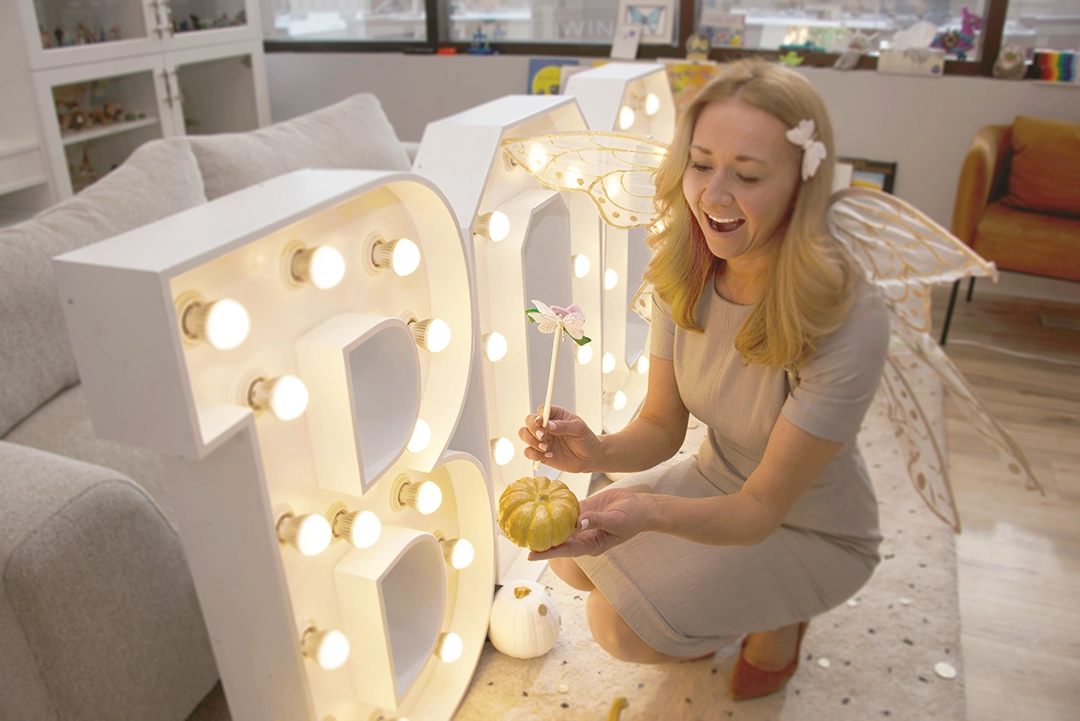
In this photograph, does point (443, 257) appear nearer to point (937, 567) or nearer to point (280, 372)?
point (280, 372)

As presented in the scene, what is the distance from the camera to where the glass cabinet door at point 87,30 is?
2.79 meters

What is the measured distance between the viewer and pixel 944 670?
59.3 inches

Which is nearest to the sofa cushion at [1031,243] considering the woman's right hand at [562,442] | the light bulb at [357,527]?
the woman's right hand at [562,442]

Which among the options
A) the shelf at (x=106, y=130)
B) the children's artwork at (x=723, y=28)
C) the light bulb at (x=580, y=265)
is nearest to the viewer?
the light bulb at (x=580, y=265)

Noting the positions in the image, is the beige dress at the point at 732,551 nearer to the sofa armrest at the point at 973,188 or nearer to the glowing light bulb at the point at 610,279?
the glowing light bulb at the point at 610,279

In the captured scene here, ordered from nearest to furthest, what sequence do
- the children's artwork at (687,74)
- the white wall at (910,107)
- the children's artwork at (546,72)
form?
1. the white wall at (910,107)
2. the children's artwork at (687,74)
3. the children's artwork at (546,72)

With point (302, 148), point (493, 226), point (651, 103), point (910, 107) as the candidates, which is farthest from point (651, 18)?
point (493, 226)

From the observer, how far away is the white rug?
1434 millimetres

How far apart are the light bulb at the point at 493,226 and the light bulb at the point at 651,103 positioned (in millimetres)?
827

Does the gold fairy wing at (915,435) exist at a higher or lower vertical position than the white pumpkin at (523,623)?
higher

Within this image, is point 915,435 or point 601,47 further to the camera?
point 601,47

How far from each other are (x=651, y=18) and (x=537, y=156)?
2.64 m

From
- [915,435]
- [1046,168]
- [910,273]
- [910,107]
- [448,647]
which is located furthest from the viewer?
[910,107]

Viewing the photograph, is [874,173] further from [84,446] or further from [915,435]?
[84,446]
